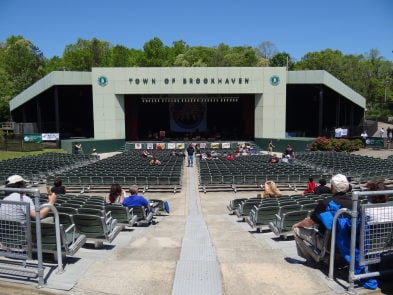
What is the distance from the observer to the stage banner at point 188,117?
150ft

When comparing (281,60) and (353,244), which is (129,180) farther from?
(281,60)

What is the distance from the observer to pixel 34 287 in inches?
182

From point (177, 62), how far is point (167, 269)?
243ft

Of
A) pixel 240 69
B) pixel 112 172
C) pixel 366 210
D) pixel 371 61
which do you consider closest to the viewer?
pixel 366 210

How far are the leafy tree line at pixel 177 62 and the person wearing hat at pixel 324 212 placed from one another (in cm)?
5966

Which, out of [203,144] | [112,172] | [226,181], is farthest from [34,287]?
[203,144]

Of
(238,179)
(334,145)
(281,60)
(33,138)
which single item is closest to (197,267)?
(238,179)

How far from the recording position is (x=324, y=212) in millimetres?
4922

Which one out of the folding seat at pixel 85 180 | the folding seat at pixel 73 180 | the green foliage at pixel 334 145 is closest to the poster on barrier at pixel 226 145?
the green foliage at pixel 334 145

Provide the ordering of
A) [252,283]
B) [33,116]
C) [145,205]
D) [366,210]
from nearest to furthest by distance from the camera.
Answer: [366,210] < [252,283] < [145,205] < [33,116]

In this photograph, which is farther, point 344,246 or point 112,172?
point 112,172

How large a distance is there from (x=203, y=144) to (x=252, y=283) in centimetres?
3418

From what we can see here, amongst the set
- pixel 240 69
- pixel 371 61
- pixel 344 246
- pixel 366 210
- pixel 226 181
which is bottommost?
pixel 226 181

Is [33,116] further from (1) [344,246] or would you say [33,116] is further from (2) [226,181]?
(1) [344,246]
